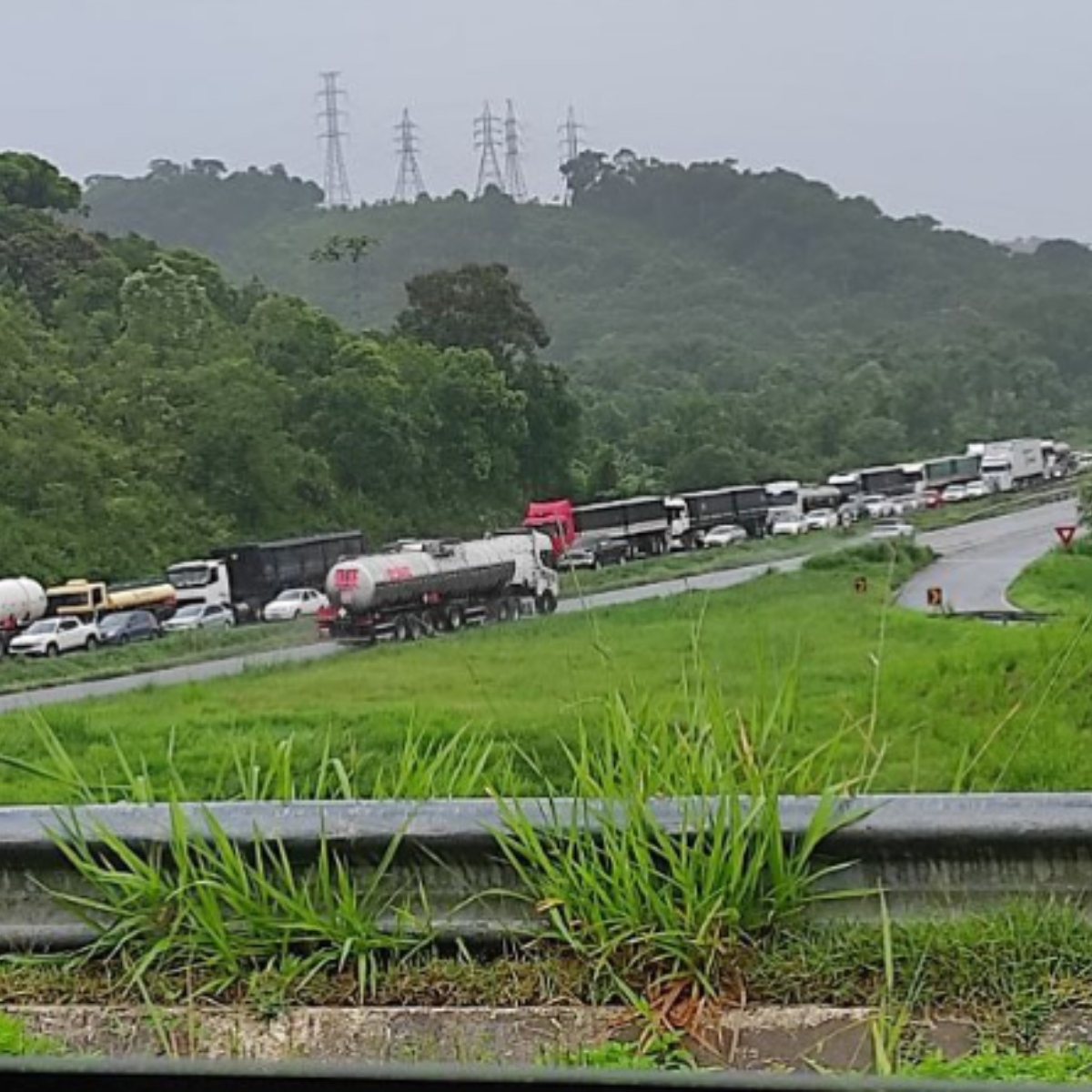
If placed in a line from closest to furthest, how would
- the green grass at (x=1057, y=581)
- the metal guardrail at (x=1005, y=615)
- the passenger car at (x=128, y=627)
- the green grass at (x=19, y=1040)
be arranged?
the green grass at (x=19, y=1040) → the metal guardrail at (x=1005, y=615) → the green grass at (x=1057, y=581) → the passenger car at (x=128, y=627)

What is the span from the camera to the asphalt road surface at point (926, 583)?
2.51 metres

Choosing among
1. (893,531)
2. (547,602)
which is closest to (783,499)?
(893,531)

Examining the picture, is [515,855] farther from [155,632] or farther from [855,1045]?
[155,632]

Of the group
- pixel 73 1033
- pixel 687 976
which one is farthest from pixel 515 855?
pixel 73 1033

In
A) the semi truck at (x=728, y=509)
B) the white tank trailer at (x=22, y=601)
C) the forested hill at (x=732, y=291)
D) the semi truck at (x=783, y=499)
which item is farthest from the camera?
the forested hill at (x=732, y=291)

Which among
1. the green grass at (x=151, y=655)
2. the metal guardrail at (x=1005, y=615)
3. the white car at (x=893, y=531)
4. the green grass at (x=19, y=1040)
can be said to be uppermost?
the white car at (x=893, y=531)

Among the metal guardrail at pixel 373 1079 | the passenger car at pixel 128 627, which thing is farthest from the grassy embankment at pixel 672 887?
the passenger car at pixel 128 627

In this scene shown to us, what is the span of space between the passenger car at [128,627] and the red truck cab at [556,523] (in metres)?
0.68

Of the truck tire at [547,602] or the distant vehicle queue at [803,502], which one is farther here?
the distant vehicle queue at [803,502]

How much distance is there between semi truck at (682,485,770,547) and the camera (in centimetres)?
326

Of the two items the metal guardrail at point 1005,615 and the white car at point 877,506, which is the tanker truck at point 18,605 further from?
the white car at point 877,506

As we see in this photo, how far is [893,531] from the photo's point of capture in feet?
10.1

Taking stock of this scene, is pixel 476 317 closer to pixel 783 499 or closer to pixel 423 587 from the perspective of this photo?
pixel 783 499

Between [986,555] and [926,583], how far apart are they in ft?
1.61
